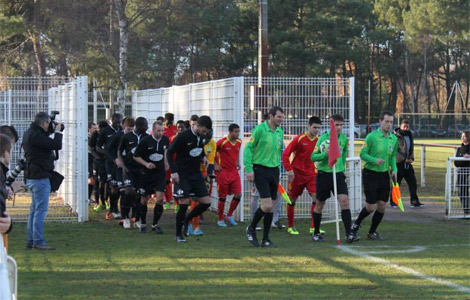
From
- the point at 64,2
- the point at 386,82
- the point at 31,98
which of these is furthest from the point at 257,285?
the point at 386,82

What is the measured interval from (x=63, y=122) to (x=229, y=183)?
169 inches

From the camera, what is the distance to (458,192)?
47.0ft

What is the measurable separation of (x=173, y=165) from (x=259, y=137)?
1348 millimetres

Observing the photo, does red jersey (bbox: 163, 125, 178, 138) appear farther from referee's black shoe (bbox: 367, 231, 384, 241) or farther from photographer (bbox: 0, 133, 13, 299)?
photographer (bbox: 0, 133, 13, 299)

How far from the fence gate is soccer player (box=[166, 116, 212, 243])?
17.1 feet

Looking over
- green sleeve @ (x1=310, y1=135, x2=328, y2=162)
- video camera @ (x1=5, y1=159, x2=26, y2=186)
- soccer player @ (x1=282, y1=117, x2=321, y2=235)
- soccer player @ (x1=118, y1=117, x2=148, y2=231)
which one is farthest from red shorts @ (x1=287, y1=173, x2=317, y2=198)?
video camera @ (x1=5, y1=159, x2=26, y2=186)

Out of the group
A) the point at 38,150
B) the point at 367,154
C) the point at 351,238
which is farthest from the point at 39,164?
the point at 367,154

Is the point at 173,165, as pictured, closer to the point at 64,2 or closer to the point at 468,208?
the point at 468,208

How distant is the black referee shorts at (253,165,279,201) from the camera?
35.2 feet

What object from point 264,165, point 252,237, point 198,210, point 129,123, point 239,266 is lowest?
point 239,266

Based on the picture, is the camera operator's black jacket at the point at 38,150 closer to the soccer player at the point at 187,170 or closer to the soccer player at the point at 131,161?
the soccer player at the point at 187,170

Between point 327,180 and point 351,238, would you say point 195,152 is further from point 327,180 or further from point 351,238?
point 351,238

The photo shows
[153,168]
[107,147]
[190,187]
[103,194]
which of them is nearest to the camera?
[190,187]

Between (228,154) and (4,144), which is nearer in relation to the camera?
(4,144)
